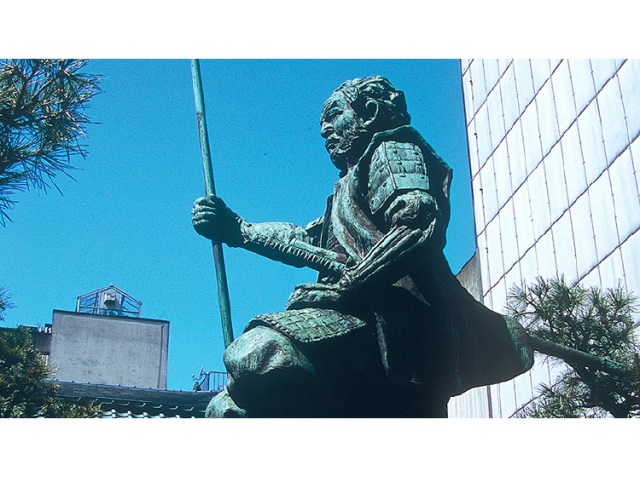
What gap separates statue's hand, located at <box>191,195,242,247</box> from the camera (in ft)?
17.7

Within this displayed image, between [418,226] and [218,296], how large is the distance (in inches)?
38.3

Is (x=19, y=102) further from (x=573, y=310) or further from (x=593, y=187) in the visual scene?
(x=593, y=187)

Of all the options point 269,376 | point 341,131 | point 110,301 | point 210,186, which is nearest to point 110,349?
point 110,301

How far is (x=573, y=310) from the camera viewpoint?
7.37m

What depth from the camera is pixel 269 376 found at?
16.0 ft

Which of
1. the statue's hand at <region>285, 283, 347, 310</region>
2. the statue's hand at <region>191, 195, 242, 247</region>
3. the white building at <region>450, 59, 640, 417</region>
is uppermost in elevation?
the white building at <region>450, 59, 640, 417</region>

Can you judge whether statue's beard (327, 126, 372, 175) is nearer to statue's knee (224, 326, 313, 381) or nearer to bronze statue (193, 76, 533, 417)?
bronze statue (193, 76, 533, 417)

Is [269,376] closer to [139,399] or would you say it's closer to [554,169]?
[139,399]

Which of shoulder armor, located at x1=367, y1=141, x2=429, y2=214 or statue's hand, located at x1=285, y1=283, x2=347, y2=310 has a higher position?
shoulder armor, located at x1=367, y1=141, x2=429, y2=214

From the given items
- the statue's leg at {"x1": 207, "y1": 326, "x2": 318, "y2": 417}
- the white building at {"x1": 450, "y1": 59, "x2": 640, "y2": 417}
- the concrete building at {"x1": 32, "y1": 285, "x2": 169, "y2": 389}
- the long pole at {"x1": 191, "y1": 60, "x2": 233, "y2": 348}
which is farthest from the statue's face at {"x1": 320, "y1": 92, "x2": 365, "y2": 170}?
the white building at {"x1": 450, "y1": 59, "x2": 640, "y2": 417}

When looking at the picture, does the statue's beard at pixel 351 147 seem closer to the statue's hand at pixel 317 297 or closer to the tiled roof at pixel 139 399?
the statue's hand at pixel 317 297

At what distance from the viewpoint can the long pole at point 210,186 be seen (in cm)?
531

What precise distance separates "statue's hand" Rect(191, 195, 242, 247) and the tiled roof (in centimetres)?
335

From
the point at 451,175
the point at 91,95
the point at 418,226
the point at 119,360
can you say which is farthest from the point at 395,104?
the point at 119,360
